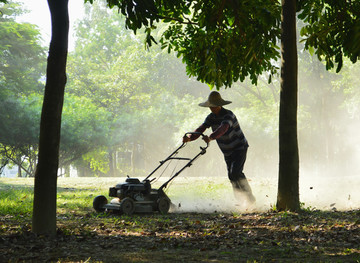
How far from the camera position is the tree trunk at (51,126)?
6352 millimetres

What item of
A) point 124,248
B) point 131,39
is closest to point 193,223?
point 124,248

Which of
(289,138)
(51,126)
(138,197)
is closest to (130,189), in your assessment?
(138,197)

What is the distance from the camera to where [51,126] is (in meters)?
6.34

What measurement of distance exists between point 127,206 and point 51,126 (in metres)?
3.31

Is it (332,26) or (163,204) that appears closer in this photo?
(332,26)

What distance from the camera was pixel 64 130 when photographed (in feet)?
106

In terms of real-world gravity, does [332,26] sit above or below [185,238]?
above

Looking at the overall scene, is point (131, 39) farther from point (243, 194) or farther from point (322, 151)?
point (243, 194)

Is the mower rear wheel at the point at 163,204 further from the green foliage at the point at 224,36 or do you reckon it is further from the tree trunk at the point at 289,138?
the green foliage at the point at 224,36

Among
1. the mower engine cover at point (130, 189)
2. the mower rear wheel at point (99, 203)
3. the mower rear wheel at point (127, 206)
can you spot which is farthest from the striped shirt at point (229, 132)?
the mower rear wheel at point (99, 203)

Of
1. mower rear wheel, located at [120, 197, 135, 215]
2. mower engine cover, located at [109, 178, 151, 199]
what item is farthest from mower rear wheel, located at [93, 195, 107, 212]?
mower rear wheel, located at [120, 197, 135, 215]

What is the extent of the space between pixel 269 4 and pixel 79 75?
144ft

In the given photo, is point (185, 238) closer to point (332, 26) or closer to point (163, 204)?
point (163, 204)

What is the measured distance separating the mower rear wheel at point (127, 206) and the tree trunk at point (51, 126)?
275 cm
